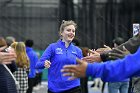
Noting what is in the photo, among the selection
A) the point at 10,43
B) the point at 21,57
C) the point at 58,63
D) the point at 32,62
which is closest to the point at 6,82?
the point at 58,63

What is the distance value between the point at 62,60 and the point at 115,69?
4152mm

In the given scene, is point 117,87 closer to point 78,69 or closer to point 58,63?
point 58,63

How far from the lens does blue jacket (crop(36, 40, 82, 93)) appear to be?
28.9ft

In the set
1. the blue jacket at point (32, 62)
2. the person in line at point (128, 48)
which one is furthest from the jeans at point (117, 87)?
the person in line at point (128, 48)

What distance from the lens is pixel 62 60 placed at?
880 centimetres

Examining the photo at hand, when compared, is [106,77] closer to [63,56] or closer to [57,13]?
[63,56]

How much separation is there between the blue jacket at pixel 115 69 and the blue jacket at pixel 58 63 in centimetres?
410

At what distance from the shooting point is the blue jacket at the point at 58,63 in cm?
A: 881

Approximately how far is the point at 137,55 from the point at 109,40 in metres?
21.4

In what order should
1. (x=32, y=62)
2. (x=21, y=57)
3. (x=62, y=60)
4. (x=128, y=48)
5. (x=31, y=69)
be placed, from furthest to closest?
(x=32, y=62)
(x=31, y=69)
(x=21, y=57)
(x=62, y=60)
(x=128, y=48)

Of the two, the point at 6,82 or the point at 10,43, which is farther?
the point at 10,43

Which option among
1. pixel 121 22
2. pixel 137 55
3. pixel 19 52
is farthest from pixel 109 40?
pixel 137 55

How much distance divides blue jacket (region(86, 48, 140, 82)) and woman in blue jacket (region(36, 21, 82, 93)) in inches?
161

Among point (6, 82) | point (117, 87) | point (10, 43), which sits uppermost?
point (6, 82)
